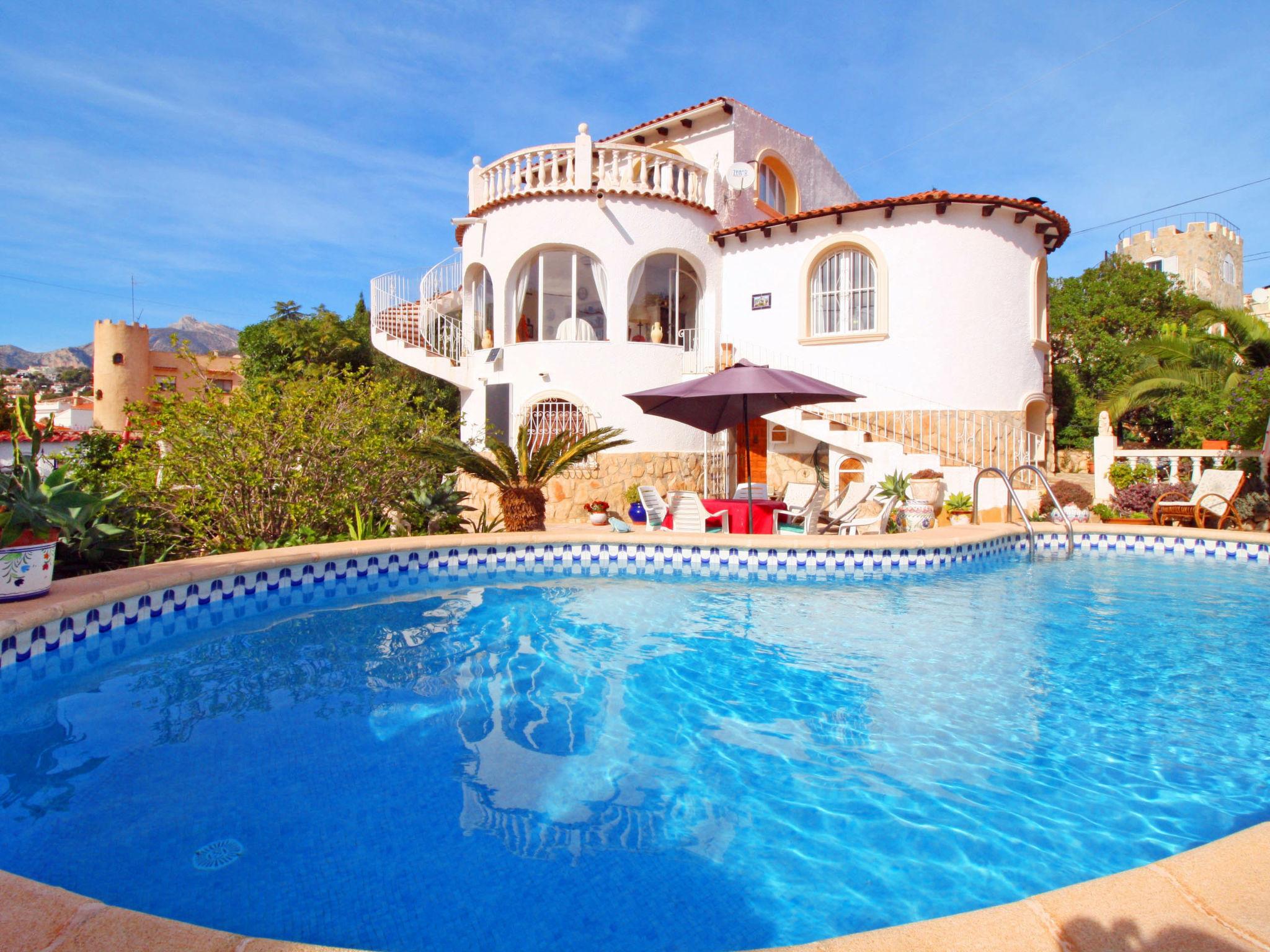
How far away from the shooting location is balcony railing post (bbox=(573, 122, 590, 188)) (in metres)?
15.5

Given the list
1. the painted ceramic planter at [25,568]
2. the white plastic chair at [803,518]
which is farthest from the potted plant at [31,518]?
the white plastic chair at [803,518]

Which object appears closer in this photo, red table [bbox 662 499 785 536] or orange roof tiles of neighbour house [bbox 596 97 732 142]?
red table [bbox 662 499 785 536]

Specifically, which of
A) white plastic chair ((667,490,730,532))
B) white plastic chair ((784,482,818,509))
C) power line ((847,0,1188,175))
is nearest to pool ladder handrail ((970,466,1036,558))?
white plastic chair ((784,482,818,509))

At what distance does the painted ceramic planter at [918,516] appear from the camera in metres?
11.7

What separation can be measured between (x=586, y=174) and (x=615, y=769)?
46.5 feet

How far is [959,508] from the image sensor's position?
40.9ft

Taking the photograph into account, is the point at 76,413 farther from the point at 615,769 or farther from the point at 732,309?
the point at 615,769

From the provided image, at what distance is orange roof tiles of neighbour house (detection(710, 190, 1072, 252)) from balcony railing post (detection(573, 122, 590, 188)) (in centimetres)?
376

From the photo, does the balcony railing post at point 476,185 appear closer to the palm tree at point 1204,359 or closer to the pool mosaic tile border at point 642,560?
the pool mosaic tile border at point 642,560

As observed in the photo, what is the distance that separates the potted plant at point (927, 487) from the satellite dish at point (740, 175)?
8.29 metres

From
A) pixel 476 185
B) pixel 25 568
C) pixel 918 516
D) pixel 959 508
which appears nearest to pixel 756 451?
pixel 959 508

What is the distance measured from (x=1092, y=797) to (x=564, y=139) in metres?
16.3

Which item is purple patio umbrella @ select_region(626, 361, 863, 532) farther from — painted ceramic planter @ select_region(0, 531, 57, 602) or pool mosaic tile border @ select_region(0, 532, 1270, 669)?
painted ceramic planter @ select_region(0, 531, 57, 602)

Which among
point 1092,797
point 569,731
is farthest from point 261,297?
point 1092,797
